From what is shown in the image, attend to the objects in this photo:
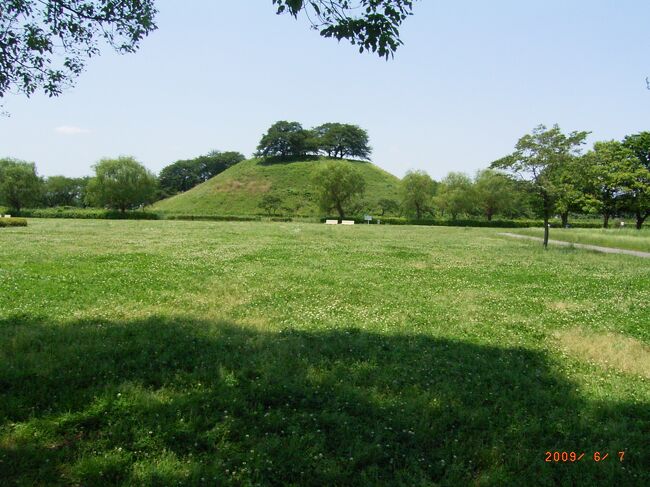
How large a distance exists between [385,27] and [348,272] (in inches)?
406

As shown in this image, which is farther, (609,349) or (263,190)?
(263,190)

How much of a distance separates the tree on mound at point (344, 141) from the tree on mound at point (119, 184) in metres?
73.9

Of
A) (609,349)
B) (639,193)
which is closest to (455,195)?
(639,193)

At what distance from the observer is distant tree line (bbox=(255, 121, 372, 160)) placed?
488ft

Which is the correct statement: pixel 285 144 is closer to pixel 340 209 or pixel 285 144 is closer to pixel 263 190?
pixel 263 190

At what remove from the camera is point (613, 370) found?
7059 mm

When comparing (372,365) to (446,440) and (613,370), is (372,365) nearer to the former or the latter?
(446,440)

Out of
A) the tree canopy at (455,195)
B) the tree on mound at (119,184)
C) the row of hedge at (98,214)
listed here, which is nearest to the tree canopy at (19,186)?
the row of hedge at (98,214)

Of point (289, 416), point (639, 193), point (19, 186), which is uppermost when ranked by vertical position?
point (19, 186)

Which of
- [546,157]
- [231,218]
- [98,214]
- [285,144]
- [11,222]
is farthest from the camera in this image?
[285,144]

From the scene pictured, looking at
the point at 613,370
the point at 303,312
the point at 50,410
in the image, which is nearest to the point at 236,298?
the point at 303,312

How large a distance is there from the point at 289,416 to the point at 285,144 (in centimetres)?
14819
